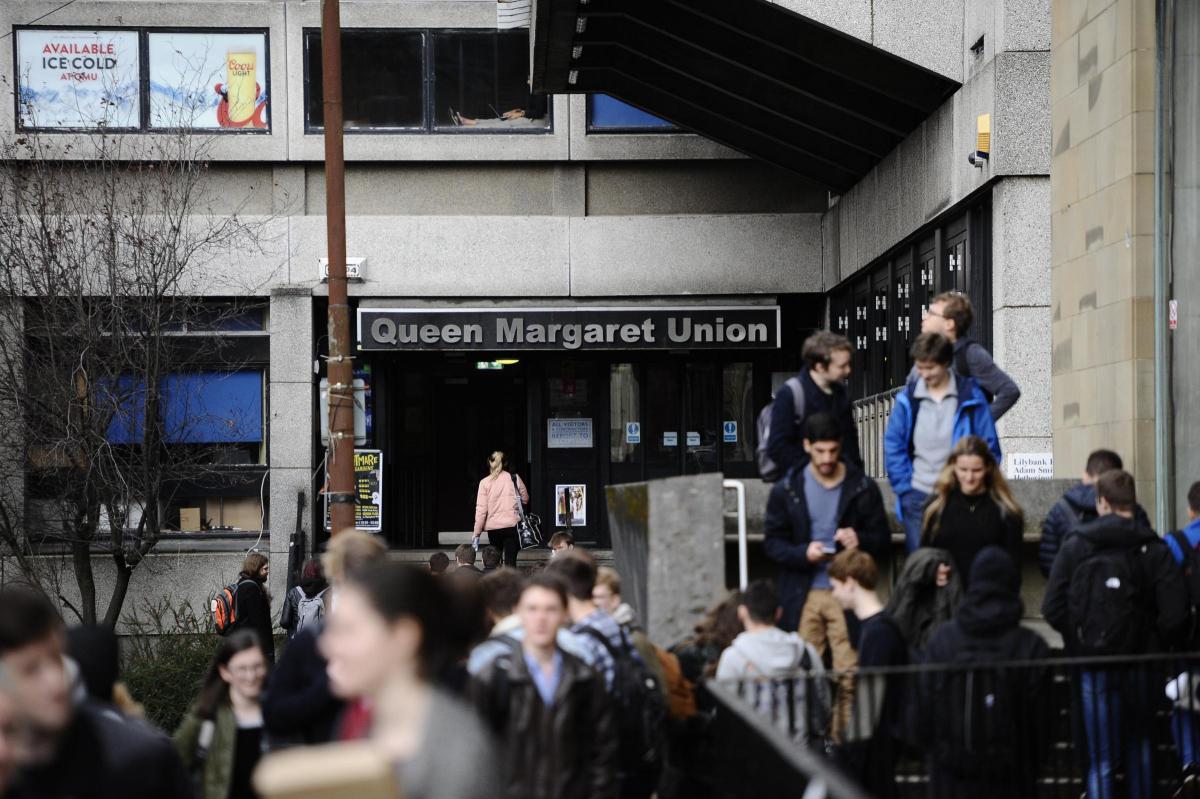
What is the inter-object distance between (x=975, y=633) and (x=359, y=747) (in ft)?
14.2

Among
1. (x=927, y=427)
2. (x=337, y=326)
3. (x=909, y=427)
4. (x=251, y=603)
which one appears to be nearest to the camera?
(x=927, y=427)

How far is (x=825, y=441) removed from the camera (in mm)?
8359

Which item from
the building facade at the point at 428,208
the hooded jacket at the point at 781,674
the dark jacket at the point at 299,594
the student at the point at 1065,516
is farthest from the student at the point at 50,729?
the building facade at the point at 428,208

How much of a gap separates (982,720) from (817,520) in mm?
2035

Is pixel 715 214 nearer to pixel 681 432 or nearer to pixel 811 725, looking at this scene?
pixel 681 432

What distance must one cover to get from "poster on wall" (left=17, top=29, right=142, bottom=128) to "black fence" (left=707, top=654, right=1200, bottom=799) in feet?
55.1

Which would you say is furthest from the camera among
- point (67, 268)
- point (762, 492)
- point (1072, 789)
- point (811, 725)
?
point (67, 268)

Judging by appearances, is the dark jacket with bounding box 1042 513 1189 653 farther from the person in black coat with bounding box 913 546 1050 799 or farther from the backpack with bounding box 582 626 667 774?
the backpack with bounding box 582 626 667 774

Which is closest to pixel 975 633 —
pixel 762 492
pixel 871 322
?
pixel 762 492

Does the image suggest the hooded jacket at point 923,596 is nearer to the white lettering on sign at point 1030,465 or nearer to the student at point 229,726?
the student at point 229,726

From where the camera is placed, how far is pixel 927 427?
8977 millimetres

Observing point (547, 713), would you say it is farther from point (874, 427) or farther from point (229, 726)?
point (874, 427)

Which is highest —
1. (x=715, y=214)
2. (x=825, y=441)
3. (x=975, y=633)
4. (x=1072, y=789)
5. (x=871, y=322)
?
(x=715, y=214)

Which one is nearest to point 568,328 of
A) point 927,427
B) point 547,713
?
point 927,427
